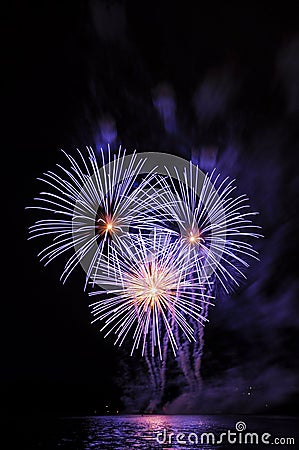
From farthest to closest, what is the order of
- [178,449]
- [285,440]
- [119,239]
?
1. [285,440]
2. [178,449]
3. [119,239]

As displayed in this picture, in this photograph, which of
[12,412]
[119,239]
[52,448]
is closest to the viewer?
[119,239]

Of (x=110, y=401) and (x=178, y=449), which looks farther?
(x=110, y=401)

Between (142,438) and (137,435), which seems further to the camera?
(137,435)

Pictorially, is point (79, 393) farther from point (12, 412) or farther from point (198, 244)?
point (198, 244)

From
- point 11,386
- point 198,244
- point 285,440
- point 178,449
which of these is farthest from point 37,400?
point 198,244

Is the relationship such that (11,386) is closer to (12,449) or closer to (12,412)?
(12,412)

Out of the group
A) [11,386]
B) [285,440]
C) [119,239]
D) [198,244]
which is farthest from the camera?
[11,386]

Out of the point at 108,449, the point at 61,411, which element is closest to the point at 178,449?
the point at 108,449

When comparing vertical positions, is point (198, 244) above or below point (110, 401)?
below

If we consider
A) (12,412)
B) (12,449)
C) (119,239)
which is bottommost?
(12,449)
